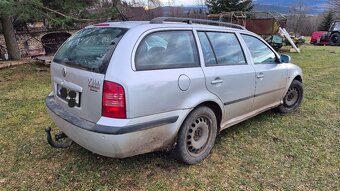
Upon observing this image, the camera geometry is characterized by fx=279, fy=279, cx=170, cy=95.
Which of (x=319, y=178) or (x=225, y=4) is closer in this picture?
(x=319, y=178)

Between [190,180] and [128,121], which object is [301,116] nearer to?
[190,180]

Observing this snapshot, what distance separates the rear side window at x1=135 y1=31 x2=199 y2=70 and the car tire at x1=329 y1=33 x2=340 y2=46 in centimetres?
2055

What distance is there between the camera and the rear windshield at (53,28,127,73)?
2.61 metres

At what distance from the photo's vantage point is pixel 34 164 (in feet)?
10.5

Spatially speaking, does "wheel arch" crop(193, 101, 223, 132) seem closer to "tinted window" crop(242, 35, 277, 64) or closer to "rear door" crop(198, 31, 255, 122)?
"rear door" crop(198, 31, 255, 122)

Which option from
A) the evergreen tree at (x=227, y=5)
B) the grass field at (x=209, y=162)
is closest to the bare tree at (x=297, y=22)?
the evergreen tree at (x=227, y=5)

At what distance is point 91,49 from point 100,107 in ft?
2.21

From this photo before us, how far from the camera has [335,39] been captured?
1998 centimetres

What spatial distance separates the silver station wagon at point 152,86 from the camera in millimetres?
2480

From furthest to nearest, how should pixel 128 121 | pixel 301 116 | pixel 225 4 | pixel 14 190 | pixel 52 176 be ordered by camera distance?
pixel 225 4, pixel 301 116, pixel 52 176, pixel 14 190, pixel 128 121

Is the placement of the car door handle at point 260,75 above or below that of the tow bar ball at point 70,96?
above

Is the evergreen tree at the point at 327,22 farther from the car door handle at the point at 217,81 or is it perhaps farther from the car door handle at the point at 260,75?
the car door handle at the point at 217,81

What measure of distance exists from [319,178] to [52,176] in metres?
2.83

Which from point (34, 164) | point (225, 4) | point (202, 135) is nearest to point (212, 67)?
point (202, 135)
